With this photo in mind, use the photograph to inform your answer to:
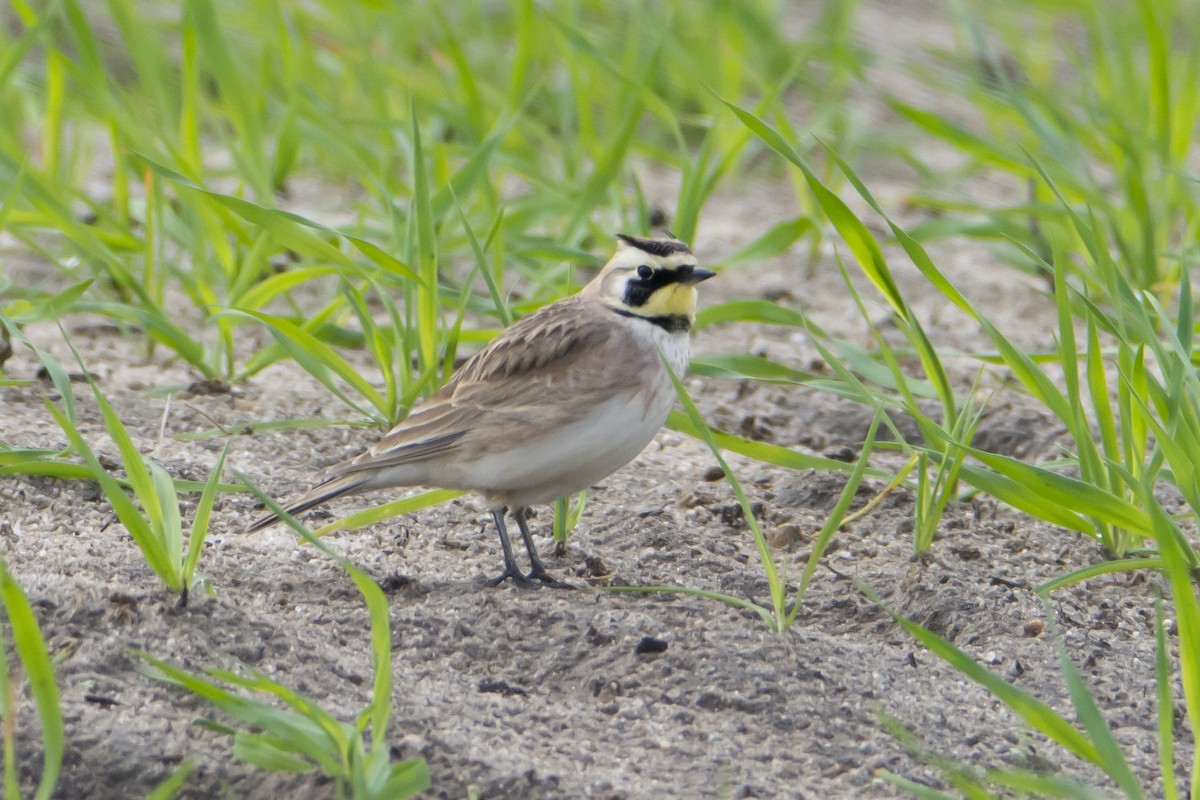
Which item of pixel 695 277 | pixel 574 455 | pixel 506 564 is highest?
pixel 695 277

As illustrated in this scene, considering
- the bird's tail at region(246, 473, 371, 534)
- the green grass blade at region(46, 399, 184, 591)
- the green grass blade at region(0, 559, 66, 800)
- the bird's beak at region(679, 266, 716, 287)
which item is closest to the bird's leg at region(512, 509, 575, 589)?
the bird's tail at region(246, 473, 371, 534)

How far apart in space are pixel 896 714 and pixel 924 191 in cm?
412

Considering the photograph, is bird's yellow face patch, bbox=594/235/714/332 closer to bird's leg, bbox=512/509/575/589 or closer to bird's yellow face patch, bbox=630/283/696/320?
bird's yellow face patch, bbox=630/283/696/320

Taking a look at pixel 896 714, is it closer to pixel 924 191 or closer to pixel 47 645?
pixel 47 645

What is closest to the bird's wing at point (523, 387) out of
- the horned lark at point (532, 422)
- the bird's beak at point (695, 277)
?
the horned lark at point (532, 422)

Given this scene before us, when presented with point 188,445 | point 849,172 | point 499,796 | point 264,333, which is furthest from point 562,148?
point 499,796

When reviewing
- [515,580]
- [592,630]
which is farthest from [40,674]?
[515,580]

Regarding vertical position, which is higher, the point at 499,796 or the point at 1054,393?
the point at 1054,393

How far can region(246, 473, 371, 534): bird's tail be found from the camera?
344 centimetres

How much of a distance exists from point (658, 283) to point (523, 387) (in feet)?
1.54

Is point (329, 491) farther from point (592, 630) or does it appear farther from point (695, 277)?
point (695, 277)

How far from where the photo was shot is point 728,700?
2842 mm

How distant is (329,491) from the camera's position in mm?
3455

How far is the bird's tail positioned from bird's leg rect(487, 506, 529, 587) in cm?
32
